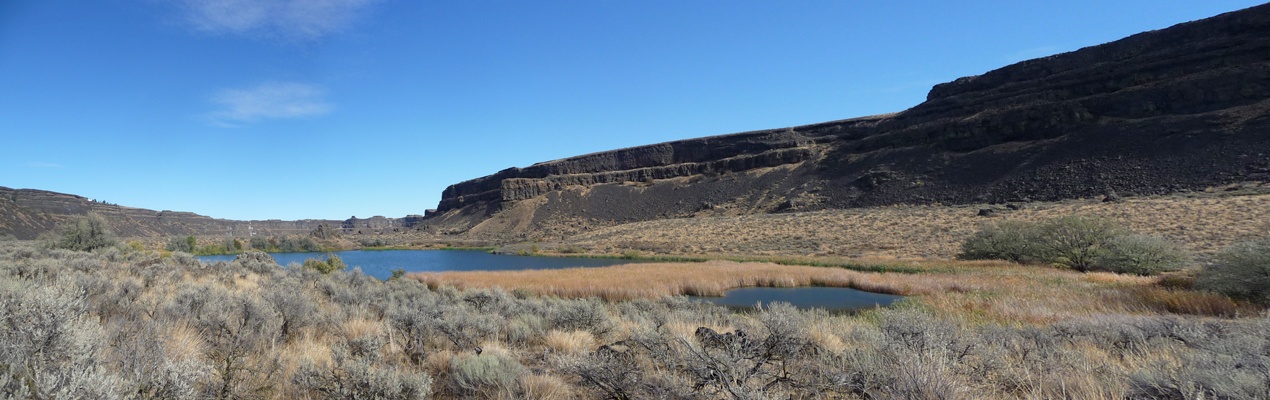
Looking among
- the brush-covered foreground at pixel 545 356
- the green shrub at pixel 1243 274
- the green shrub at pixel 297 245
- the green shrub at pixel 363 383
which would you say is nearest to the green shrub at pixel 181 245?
the green shrub at pixel 297 245

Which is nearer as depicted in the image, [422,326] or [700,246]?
[422,326]

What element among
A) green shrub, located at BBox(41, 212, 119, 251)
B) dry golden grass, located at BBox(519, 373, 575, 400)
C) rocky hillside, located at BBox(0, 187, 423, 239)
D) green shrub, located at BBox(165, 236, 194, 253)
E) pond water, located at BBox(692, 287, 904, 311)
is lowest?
pond water, located at BBox(692, 287, 904, 311)

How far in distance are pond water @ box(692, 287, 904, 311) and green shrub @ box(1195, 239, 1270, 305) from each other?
698cm

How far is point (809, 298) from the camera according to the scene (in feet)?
56.2

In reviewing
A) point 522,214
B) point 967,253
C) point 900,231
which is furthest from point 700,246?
point 522,214

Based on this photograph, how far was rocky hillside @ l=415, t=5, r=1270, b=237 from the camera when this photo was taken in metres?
40.9

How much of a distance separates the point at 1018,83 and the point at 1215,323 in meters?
84.9

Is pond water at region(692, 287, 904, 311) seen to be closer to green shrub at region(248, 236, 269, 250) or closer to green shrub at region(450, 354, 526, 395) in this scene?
green shrub at region(450, 354, 526, 395)

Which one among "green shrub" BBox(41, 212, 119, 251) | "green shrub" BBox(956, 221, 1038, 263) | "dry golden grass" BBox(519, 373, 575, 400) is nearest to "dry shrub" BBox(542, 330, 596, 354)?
"dry golden grass" BBox(519, 373, 575, 400)

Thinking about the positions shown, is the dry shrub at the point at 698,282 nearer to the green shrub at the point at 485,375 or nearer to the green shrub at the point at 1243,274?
the green shrub at the point at 1243,274

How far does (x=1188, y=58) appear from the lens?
53.4m

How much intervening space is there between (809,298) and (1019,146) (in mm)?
56942

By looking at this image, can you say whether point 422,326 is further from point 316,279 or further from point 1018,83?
point 1018,83

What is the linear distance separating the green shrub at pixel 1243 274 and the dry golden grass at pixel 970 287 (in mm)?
365
